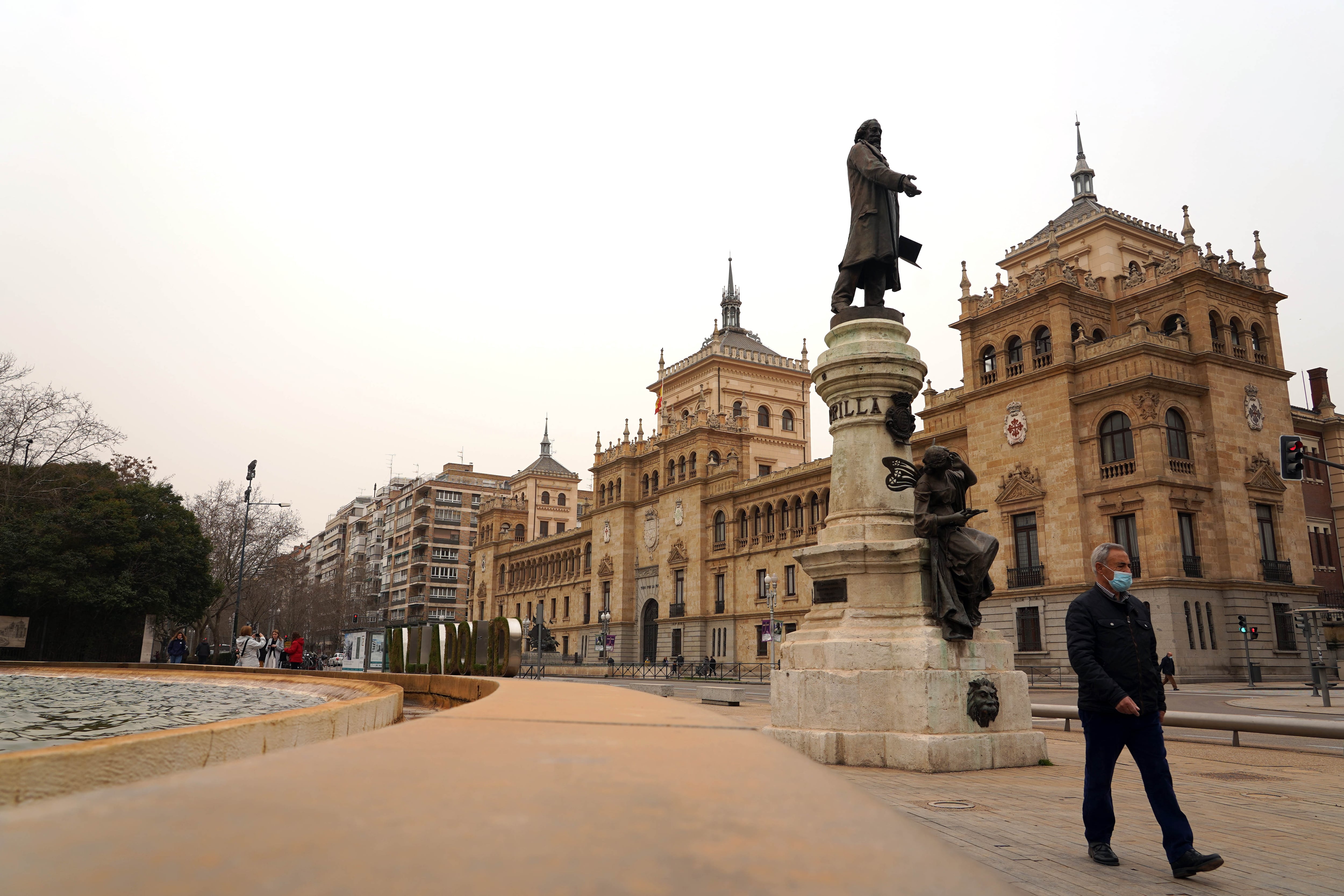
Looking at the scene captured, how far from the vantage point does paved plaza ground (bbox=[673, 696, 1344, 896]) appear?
13.7 ft

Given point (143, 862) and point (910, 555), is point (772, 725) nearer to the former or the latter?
point (910, 555)

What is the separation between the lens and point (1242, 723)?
9656mm

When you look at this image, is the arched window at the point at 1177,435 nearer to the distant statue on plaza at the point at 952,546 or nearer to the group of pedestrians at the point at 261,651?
the distant statue on plaza at the point at 952,546

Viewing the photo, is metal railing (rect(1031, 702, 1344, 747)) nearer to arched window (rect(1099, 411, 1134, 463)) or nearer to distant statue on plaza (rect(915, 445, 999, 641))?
distant statue on plaza (rect(915, 445, 999, 641))

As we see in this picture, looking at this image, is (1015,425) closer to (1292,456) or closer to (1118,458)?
(1118,458)

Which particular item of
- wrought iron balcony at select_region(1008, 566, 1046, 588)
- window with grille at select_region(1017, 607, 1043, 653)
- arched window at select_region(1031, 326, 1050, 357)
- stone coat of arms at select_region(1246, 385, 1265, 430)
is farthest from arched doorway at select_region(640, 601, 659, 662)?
stone coat of arms at select_region(1246, 385, 1265, 430)

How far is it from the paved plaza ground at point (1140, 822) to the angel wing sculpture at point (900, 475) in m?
2.76

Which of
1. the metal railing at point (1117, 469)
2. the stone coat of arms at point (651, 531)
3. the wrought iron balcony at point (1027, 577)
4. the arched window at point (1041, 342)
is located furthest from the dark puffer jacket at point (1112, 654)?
the stone coat of arms at point (651, 531)

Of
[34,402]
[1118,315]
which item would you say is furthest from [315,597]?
[1118,315]

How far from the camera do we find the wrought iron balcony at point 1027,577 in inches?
1158

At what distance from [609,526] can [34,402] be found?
32.1m

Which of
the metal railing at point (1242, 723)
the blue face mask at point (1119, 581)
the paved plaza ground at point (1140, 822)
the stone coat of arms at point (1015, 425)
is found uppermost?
the stone coat of arms at point (1015, 425)

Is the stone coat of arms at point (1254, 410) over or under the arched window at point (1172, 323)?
under

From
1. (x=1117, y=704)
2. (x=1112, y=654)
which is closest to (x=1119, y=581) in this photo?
(x=1112, y=654)
